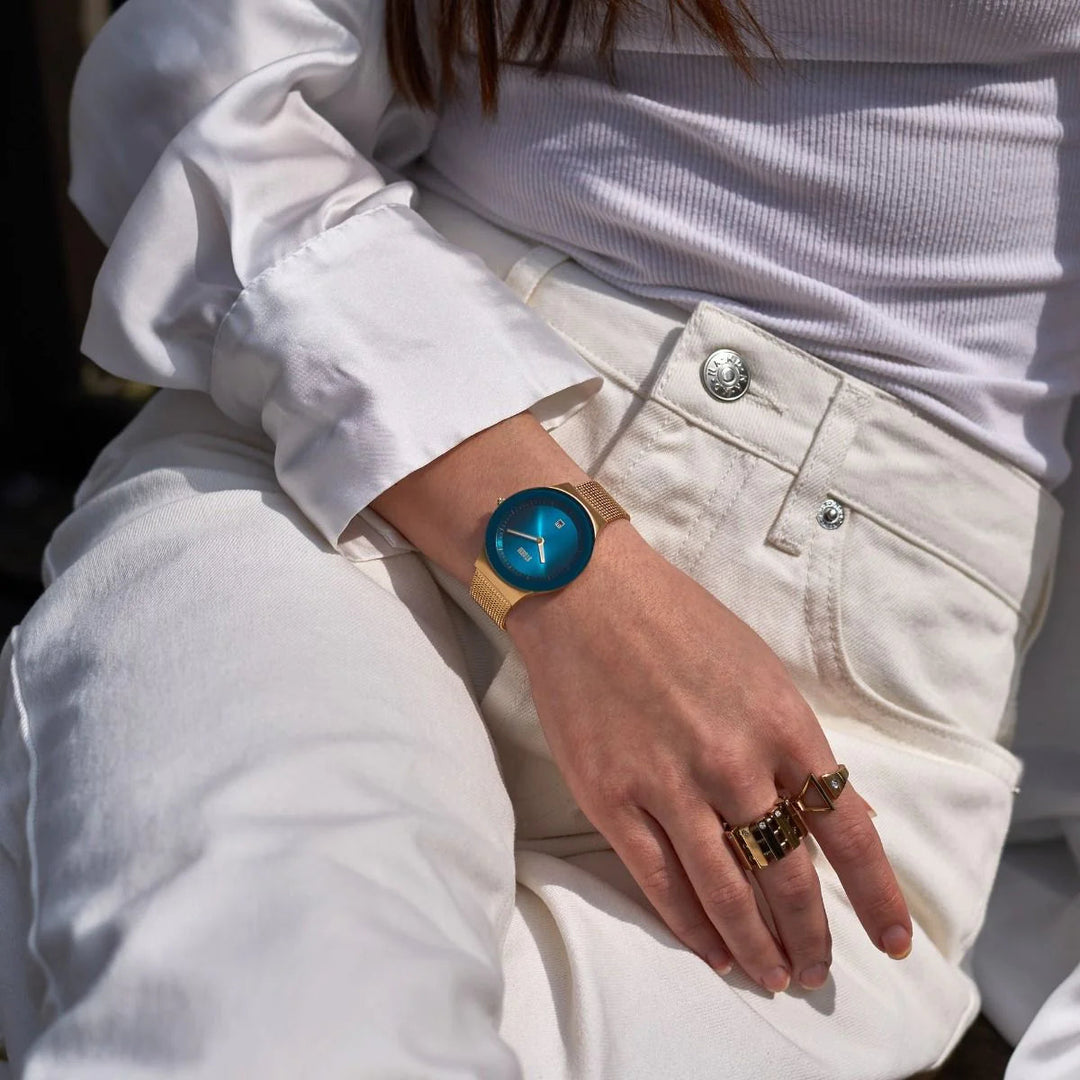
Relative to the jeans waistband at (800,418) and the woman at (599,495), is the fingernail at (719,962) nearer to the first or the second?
the woman at (599,495)

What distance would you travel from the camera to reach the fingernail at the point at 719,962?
29.3 inches

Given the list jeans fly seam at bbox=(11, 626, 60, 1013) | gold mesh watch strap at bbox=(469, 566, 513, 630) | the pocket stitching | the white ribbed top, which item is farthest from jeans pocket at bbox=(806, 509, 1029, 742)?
jeans fly seam at bbox=(11, 626, 60, 1013)

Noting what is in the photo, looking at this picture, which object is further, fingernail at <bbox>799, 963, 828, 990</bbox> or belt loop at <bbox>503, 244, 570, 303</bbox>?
belt loop at <bbox>503, 244, 570, 303</bbox>

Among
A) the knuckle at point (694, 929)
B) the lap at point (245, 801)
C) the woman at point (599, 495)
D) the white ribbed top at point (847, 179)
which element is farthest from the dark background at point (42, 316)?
the knuckle at point (694, 929)

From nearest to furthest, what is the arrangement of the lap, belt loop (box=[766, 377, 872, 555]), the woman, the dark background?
the lap → the woman → belt loop (box=[766, 377, 872, 555]) → the dark background

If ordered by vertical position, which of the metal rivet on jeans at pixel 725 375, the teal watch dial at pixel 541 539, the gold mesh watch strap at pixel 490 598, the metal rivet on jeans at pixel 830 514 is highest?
the metal rivet on jeans at pixel 725 375

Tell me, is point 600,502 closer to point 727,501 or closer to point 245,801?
point 727,501

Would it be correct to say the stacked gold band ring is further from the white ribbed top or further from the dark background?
the dark background

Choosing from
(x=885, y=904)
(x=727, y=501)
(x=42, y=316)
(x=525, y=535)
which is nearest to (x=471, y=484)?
(x=525, y=535)

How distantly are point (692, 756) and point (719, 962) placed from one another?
14 cm

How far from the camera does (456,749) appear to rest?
2.38ft

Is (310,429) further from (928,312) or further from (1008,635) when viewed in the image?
(1008,635)

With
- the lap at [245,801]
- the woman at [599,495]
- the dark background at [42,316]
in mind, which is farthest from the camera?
the dark background at [42,316]

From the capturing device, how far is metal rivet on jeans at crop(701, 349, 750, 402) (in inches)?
32.0
